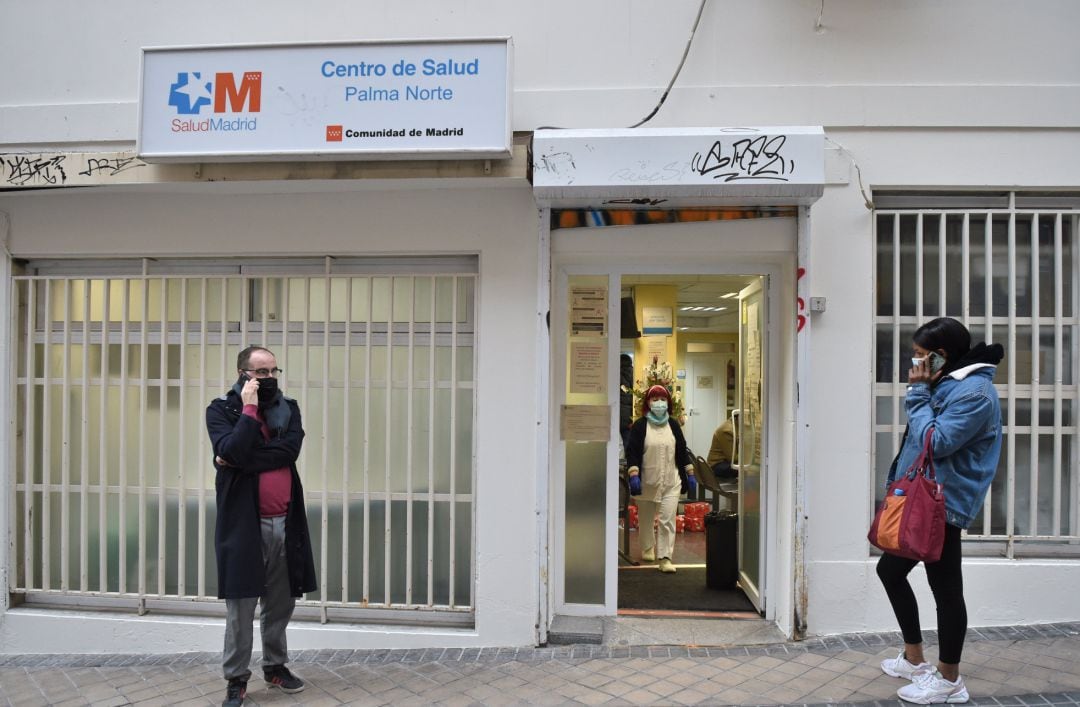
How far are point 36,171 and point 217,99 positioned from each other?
1437mm

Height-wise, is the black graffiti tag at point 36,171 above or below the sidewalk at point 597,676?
above

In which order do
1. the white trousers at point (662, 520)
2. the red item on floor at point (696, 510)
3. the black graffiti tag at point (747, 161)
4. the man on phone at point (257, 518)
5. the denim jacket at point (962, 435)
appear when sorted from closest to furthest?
the denim jacket at point (962, 435) → the man on phone at point (257, 518) → the black graffiti tag at point (747, 161) → the white trousers at point (662, 520) → the red item on floor at point (696, 510)

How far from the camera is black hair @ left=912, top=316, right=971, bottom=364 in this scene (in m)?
4.04

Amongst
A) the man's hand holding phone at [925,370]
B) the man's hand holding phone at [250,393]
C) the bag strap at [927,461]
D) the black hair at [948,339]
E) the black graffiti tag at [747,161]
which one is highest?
the black graffiti tag at [747,161]

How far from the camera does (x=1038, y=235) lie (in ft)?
17.4

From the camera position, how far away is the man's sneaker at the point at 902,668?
417cm

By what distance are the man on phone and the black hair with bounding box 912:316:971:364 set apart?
3.49m

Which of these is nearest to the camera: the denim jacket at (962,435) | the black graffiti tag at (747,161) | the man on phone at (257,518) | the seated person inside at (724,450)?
the denim jacket at (962,435)

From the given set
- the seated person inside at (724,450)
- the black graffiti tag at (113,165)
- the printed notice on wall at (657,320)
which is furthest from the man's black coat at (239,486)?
Answer: the printed notice on wall at (657,320)

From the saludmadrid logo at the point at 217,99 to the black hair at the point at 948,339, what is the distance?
13.8 feet

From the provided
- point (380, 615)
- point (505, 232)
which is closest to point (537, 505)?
point (380, 615)

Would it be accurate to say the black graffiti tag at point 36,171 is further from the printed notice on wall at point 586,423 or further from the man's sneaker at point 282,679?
the printed notice on wall at point 586,423

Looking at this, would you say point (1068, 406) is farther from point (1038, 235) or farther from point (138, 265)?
point (138, 265)

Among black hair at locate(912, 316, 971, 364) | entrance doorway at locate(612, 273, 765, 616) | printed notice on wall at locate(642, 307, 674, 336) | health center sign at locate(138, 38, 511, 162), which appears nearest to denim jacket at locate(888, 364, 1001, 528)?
black hair at locate(912, 316, 971, 364)
